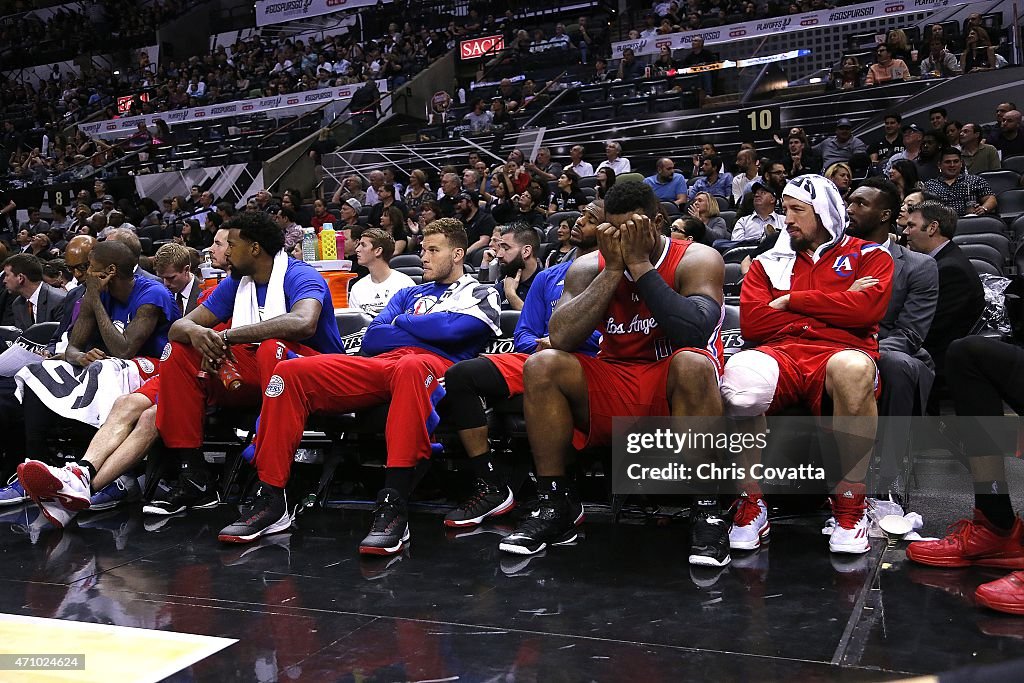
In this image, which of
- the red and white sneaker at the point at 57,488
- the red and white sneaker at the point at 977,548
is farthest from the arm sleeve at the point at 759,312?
the red and white sneaker at the point at 57,488

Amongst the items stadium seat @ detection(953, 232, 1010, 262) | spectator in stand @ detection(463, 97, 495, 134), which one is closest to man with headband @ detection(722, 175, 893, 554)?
stadium seat @ detection(953, 232, 1010, 262)

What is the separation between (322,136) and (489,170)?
487 cm

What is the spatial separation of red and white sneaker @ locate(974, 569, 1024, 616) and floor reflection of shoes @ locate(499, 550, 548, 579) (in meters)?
1.31

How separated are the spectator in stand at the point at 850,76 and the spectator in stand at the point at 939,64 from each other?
2.27 ft

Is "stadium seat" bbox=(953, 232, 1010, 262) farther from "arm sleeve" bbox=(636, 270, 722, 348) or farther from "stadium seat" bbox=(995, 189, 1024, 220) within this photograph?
"arm sleeve" bbox=(636, 270, 722, 348)

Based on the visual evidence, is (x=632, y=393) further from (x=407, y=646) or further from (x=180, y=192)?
(x=180, y=192)

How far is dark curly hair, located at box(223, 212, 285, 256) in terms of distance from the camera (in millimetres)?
4219

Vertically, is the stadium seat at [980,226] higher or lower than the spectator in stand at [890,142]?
lower

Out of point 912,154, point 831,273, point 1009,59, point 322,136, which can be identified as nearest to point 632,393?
point 831,273

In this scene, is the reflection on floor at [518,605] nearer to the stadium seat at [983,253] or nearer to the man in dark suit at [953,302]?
the man in dark suit at [953,302]

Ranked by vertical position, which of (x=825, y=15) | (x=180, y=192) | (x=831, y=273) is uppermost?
(x=825, y=15)

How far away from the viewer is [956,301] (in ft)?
13.4

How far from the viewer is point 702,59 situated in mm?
13891

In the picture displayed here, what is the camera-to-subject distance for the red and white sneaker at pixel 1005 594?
250 centimetres
